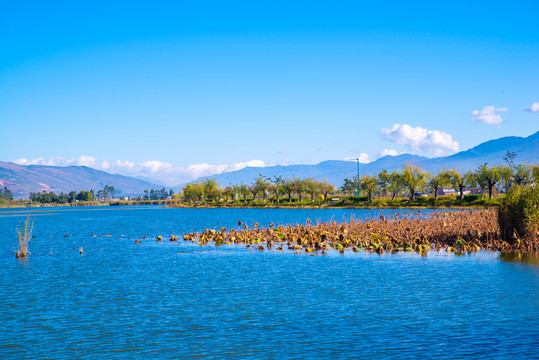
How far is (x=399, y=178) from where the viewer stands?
5669 inches

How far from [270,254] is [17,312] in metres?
22.5

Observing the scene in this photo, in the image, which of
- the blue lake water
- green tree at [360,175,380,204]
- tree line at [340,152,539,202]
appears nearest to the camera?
the blue lake water

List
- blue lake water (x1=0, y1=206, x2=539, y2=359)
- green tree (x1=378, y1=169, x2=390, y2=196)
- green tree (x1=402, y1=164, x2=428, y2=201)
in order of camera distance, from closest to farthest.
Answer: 1. blue lake water (x1=0, y1=206, x2=539, y2=359)
2. green tree (x1=402, y1=164, x2=428, y2=201)
3. green tree (x1=378, y1=169, x2=390, y2=196)

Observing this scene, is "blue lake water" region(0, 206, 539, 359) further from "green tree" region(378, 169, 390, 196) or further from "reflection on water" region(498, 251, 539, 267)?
"green tree" region(378, 169, 390, 196)

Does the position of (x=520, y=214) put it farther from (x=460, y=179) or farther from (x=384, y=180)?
(x=384, y=180)

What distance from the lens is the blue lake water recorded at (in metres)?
16.2

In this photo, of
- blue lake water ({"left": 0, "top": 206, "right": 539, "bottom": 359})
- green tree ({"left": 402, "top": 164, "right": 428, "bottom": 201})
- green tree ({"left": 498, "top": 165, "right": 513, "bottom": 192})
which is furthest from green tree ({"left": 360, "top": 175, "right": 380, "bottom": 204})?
blue lake water ({"left": 0, "top": 206, "right": 539, "bottom": 359})

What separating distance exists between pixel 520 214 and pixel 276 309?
25.1 metres

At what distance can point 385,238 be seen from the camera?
4381cm

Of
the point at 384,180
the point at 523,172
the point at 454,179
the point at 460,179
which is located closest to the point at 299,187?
the point at 384,180

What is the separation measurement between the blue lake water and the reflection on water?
1.60 ft

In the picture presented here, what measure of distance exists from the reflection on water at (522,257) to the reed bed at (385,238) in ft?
4.10

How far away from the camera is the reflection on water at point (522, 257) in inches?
1297

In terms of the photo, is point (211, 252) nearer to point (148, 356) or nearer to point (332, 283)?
point (332, 283)
